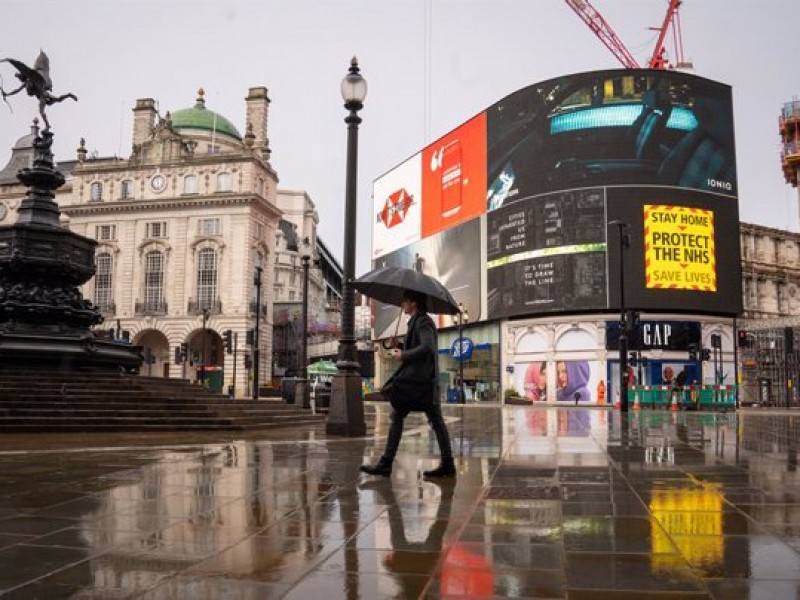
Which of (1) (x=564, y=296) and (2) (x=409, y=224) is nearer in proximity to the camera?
(1) (x=564, y=296)

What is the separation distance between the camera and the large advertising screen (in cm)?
5138

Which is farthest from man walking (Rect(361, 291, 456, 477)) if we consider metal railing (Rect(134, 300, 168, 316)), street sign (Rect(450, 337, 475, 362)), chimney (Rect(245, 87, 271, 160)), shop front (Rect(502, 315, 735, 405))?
chimney (Rect(245, 87, 271, 160))

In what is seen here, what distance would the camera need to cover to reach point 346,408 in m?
12.9

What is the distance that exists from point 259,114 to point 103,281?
21.2 meters

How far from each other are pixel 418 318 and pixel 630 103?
50243 mm

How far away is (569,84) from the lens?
54.6m

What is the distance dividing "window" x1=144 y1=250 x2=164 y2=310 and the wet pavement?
5922cm

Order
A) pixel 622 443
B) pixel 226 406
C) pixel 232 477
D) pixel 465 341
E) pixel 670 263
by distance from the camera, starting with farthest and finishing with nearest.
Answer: pixel 465 341 < pixel 670 263 < pixel 226 406 < pixel 622 443 < pixel 232 477

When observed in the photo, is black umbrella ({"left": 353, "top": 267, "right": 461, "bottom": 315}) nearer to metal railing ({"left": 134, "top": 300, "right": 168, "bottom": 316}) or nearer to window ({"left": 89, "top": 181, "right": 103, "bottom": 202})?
metal railing ({"left": 134, "top": 300, "right": 168, "bottom": 316})

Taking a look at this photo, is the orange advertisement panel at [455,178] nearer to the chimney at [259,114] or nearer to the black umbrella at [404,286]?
the chimney at [259,114]

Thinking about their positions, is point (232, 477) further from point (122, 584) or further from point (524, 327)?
point (524, 327)

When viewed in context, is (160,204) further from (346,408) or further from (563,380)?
(346,408)

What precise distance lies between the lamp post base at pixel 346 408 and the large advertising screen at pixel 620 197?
40.8m

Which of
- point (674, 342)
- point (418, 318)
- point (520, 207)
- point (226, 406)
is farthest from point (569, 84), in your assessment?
point (418, 318)
